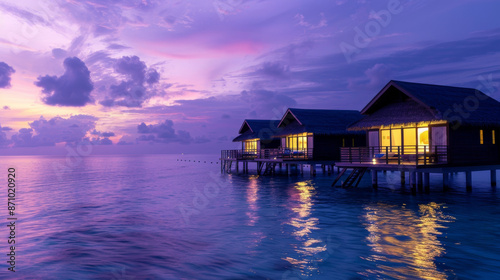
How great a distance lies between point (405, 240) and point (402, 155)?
1109cm

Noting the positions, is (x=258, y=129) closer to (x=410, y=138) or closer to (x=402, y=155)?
(x=410, y=138)

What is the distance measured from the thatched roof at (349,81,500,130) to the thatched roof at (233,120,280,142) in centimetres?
2144

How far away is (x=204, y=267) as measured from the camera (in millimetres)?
Result: 10289

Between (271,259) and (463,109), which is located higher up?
(463,109)

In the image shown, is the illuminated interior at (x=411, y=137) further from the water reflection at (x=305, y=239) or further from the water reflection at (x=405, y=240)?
the water reflection at (x=305, y=239)

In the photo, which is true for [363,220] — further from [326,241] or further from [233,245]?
[233,245]

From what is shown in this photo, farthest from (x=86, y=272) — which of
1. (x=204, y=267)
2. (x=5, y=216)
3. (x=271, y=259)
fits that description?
(x=5, y=216)

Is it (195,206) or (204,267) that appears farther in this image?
(195,206)

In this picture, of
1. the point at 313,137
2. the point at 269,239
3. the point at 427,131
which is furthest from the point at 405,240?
the point at 313,137

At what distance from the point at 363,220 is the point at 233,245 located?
20.8 feet

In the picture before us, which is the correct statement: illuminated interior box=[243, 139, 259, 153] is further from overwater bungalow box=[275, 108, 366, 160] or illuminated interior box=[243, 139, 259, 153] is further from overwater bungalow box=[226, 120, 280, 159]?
overwater bungalow box=[275, 108, 366, 160]

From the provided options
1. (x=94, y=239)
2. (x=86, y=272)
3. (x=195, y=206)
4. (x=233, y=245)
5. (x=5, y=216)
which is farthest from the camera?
(x=195, y=206)

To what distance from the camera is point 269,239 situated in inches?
516

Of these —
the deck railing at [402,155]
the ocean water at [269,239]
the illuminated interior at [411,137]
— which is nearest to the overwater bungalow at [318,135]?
the illuminated interior at [411,137]
